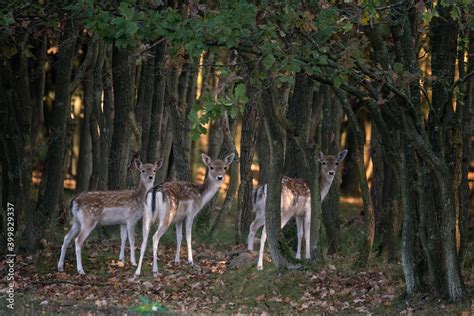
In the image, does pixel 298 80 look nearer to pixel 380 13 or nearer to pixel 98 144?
pixel 380 13

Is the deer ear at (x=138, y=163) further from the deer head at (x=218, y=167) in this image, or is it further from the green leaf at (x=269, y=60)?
the green leaf at (x=269, y=60)

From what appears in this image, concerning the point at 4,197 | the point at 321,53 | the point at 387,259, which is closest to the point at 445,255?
the point at 321,53

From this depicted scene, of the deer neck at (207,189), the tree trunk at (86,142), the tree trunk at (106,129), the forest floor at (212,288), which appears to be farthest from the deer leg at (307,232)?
the tree trunk at (86,142)

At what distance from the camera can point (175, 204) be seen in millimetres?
15172

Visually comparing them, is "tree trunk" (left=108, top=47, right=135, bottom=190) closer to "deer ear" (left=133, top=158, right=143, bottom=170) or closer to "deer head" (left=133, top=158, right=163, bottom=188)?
"deer ear" (left=133, top=158, right=143, bottom=170)

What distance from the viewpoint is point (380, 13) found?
11.3 meters

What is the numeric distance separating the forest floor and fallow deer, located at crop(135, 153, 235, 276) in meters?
0.40

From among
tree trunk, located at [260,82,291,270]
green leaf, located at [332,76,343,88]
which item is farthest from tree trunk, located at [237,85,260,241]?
green leaf, located at [332,76,343,88]

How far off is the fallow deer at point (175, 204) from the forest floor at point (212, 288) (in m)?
0.40

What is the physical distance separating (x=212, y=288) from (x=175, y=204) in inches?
85.0

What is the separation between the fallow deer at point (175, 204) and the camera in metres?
14.9

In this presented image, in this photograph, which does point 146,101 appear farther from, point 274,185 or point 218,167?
point 274,185

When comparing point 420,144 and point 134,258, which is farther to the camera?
point 134,258

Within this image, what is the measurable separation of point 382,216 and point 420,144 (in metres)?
7.46
